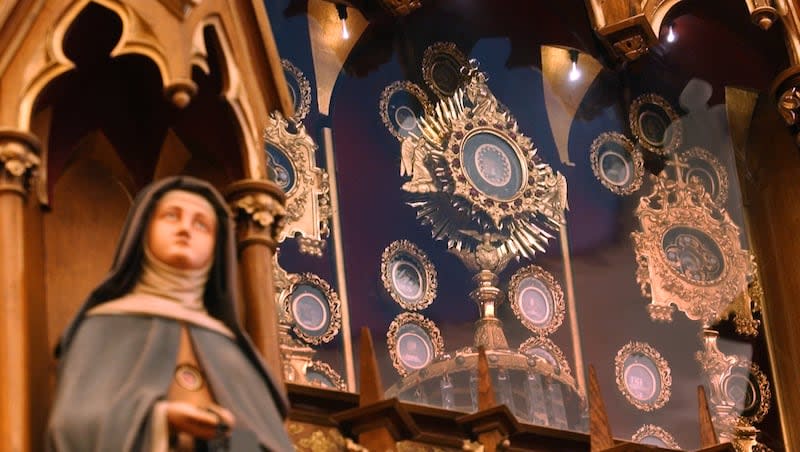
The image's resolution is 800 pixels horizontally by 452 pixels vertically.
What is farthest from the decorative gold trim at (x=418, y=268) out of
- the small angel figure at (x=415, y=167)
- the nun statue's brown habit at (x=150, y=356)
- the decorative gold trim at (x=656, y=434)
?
the nun statue's brown habit at (x=150, y=356)

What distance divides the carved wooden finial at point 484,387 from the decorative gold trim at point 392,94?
1319 mm

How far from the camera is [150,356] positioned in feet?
15.8

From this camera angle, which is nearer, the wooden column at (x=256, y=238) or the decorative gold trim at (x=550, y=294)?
the wooden column at (x=256, y=238)

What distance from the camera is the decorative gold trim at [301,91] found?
301 inches

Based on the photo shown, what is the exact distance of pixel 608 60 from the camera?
8852 mm

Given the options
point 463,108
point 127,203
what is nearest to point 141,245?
point 127,203

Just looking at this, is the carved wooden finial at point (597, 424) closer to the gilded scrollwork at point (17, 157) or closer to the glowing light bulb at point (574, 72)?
the glowing light bulb at point (574, 72)

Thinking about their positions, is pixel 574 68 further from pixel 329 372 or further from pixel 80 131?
pixel 80 131

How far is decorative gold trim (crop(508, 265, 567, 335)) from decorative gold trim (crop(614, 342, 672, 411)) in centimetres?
34

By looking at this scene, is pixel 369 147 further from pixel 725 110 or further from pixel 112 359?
pixel 112 359

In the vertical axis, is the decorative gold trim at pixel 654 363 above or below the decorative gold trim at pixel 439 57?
below

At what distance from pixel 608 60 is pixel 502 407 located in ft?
8.48

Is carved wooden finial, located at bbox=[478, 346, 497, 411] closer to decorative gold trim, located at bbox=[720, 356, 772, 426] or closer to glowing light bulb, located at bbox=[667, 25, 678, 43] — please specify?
decorative gold trim, located at bbox=[720, 356, 772, 426]

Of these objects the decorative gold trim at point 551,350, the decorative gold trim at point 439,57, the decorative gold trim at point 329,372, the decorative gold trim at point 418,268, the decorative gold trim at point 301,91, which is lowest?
the decorative gold trim at point 329,372
